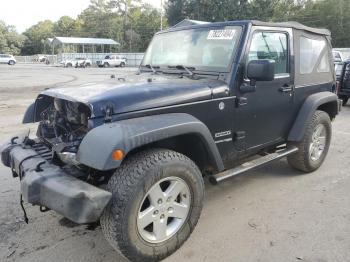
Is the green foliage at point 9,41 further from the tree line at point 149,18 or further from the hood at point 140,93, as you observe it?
the hood at point 140,93

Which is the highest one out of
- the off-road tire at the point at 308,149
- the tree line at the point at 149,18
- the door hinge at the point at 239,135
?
the tree line at the point at 149,18

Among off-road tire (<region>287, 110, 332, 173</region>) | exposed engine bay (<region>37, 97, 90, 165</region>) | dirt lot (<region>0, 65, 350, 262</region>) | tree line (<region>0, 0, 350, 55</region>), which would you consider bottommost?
dirt lot (<region>0, 65, 350, 262</region>)

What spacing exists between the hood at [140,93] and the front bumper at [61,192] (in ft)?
1.84

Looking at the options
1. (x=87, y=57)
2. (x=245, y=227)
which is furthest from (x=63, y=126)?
(x=87, y=57)

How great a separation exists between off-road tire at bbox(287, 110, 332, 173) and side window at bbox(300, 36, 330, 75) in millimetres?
616

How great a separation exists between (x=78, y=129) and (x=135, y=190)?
0.95 m

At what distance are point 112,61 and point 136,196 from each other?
1846 inches

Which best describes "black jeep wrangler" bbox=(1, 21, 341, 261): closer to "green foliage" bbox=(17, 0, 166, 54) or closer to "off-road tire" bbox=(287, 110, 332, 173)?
"off-road tire" bbox=(287, 110, 332, 173)

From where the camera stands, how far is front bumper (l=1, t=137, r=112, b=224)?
264 centimetres

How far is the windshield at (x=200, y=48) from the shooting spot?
392cm

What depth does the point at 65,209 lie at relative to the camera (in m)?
2.67

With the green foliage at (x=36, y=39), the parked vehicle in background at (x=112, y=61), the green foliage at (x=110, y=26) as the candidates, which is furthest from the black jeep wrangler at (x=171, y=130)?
the green foliage at (x=36, y=39)

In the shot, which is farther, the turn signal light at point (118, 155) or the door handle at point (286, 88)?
the door handle at point (286, 88)

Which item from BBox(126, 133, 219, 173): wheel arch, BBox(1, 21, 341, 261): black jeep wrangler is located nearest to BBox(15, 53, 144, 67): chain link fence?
BBox(1, 21, 341, 261): black jeep wrangler
